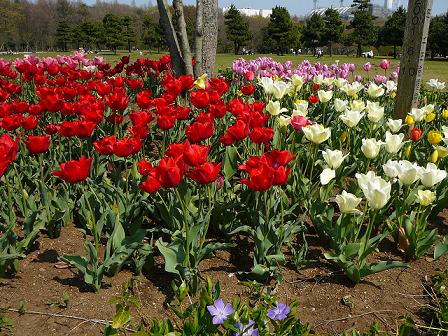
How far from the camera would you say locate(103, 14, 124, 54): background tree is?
209 ft

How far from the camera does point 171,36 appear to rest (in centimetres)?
662

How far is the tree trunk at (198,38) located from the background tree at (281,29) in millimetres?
50446

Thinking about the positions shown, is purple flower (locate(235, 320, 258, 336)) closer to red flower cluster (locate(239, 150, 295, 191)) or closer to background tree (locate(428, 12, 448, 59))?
red flower cluster (locate(239, 150, 295, 191))

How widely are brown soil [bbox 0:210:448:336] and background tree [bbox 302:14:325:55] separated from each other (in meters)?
55.9

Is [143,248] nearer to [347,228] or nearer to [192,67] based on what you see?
[347,228]

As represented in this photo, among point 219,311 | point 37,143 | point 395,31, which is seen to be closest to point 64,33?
point 395,31

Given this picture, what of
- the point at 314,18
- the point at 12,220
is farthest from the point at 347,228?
the point at 314,18

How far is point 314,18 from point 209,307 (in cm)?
5942

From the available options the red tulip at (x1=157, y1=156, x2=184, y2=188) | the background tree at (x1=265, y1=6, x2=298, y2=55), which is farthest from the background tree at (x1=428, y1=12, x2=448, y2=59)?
the red tulip at (x1=157, y1=156, x2=184, y2=188)

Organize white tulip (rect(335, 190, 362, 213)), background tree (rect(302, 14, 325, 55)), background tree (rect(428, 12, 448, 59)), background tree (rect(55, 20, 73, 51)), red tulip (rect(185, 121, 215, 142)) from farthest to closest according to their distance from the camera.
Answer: background tree (rect(55, 20, 73, 51)) < background tree (rect(302, 14, 325, 55)) < background tree (rect(428, 12, 448, 59)) < red tulip (rect(185, 121, 215, 142)) < white tulip (rect(335, 190, 362, 213))

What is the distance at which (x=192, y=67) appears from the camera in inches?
271

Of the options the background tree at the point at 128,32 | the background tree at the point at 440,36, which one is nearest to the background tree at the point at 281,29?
the background tree at the point at 440,36

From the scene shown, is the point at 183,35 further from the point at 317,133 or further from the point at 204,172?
the point at 204,172

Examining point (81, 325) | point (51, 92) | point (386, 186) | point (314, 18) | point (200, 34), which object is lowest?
point (81, 325)
